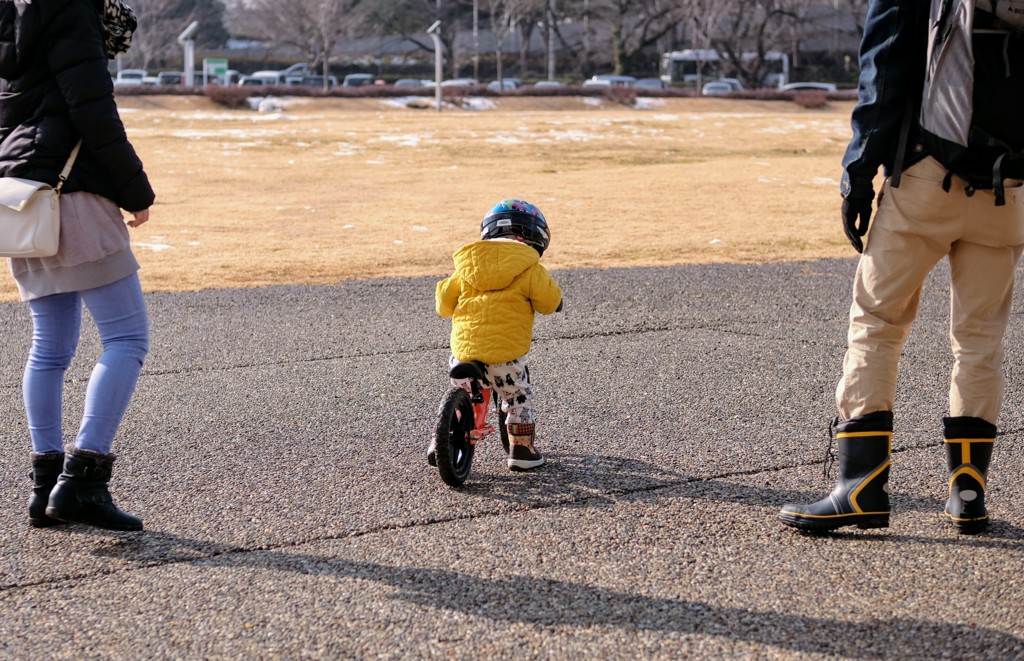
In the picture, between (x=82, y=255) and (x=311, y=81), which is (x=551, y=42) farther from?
(x=82, y=255)

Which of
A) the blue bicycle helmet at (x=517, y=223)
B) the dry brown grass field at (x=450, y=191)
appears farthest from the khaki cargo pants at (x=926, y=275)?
the dry brown grass field at (x=450, y=191)

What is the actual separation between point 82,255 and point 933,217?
7.87 feet

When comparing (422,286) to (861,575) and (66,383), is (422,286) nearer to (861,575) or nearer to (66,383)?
(66,383)

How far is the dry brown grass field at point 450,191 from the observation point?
33.3ft

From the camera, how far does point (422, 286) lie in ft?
26.4

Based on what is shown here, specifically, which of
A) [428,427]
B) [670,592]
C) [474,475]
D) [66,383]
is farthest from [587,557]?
[66,383]

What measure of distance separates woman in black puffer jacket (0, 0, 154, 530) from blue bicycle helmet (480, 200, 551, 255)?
4.04 ft

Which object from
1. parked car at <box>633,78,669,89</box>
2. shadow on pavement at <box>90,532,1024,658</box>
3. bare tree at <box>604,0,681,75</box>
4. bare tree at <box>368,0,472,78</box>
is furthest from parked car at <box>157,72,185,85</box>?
shadow on pavement at <box>90,532,1024,658</box>

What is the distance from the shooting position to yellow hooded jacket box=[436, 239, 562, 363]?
3.94 metres

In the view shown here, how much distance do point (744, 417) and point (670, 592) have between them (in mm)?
1896

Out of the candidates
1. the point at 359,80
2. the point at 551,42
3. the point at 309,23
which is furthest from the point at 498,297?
the point at 551,42

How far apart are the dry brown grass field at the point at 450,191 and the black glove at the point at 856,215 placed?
235 inches

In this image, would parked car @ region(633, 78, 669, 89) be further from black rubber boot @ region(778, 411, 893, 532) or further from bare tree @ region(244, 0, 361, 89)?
black rubber boot @ region(778, 411, 893, 532)

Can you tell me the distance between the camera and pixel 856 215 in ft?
10.6
